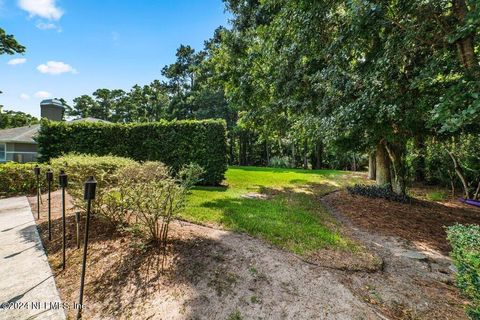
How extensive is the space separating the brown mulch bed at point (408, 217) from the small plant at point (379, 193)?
0.30 m

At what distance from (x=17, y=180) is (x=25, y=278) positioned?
25.1ft

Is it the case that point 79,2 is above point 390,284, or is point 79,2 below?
above

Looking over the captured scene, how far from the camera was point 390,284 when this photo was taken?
10.6 ft

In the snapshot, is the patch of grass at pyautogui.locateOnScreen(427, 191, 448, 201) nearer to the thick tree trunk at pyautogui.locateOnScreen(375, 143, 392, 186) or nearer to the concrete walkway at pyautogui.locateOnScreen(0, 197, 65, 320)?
the thick tree trunk at pyautogui.locateOnScreen(375, 143, 392, 186)

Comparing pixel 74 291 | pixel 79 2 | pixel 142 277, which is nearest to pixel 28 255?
pixel 74 291

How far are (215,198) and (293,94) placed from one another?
462cm

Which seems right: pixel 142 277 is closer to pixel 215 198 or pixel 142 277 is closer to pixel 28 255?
pixel 28 255

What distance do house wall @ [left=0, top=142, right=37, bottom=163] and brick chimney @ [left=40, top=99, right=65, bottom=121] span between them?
3.84 meters

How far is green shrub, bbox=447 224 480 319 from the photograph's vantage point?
201cm

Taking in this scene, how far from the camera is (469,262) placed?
6.80ft

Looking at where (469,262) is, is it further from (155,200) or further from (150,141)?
(150,141)

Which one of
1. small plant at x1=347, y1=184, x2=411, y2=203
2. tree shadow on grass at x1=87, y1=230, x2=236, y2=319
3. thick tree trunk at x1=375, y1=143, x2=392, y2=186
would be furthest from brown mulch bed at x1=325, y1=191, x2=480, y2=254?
tree shadow on grass at x1=87, y1=230, x2=236, y2=319

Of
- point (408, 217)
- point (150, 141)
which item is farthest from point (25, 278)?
point (408, 217)

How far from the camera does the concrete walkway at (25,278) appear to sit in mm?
2484
